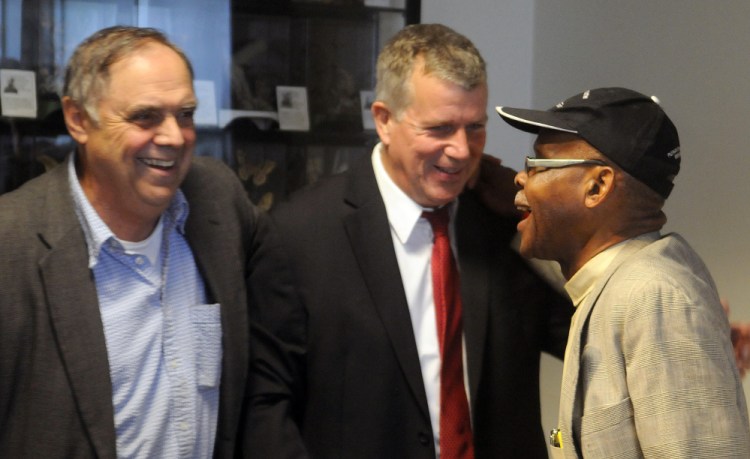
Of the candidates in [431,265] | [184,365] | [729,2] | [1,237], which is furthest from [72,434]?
[729,2]

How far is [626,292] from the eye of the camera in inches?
65.5

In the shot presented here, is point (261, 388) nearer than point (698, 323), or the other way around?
point (698, 323)

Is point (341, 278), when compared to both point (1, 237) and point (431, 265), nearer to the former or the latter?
point (431, 265)

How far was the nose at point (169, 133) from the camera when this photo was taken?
212 centimetres

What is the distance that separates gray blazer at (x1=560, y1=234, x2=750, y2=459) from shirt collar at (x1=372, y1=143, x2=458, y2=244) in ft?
2.27

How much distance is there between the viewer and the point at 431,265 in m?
2.38

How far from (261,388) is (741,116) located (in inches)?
65.5

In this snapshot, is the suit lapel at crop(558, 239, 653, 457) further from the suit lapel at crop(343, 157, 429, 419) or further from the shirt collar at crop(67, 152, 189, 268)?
the shirt collar at crop(67, 152, 189, 268)

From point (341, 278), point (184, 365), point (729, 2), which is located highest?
point (729, 2)

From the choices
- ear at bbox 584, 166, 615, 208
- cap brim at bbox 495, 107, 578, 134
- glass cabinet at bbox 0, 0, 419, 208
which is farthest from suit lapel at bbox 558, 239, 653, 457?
glass cabinet at bbox 0, 0, 419, 208

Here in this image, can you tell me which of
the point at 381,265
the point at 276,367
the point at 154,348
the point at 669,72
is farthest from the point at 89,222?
the point at 669,72

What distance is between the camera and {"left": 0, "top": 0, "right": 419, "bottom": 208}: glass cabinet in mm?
3430

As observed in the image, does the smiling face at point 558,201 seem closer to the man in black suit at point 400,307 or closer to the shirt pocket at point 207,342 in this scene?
the man in black suit at point 400,307

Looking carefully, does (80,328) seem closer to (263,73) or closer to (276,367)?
(276,367)
